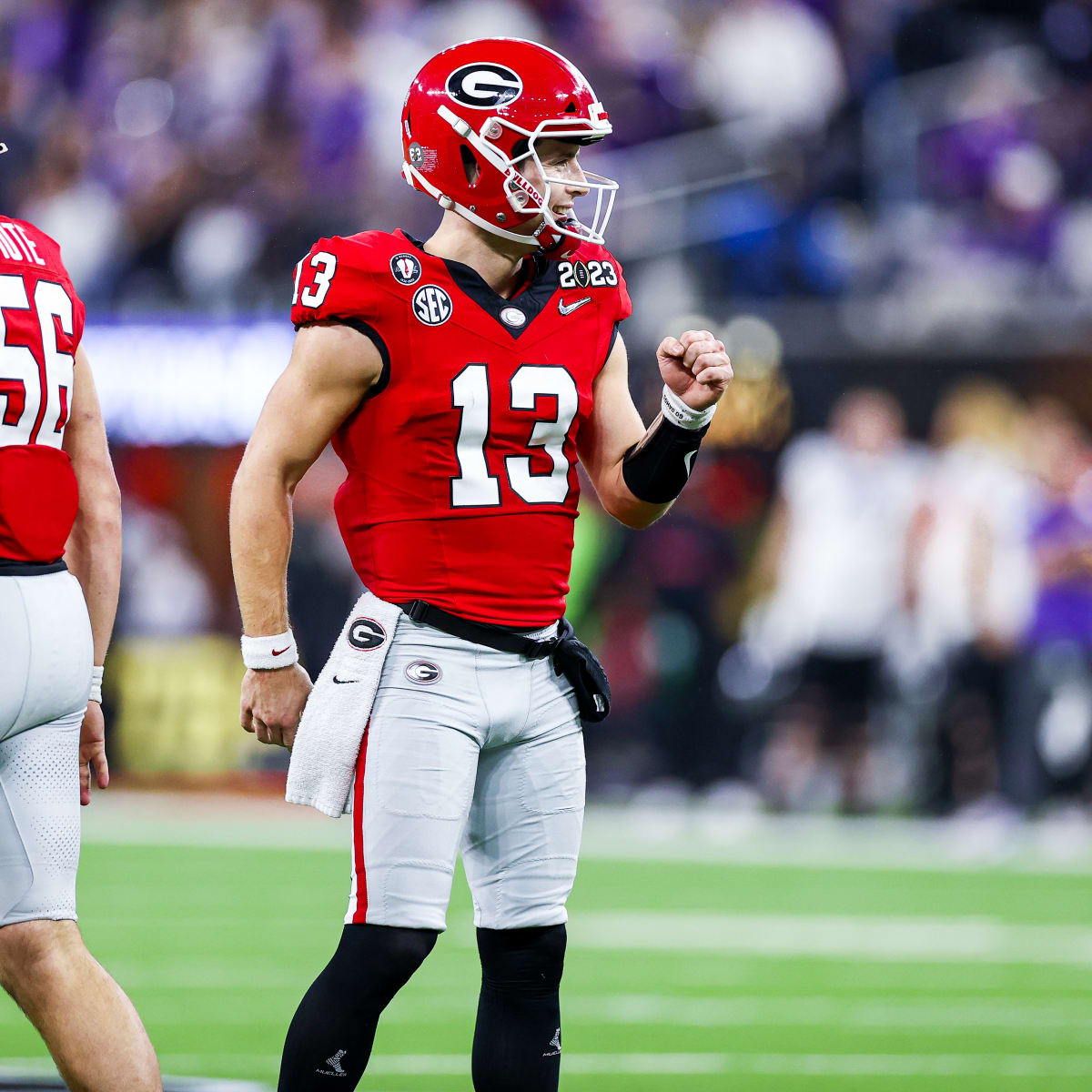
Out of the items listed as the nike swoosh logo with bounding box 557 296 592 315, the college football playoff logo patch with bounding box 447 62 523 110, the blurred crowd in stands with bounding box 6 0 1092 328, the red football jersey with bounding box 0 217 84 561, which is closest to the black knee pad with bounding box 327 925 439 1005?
the red football jersey with bounding box 0 217 84 561

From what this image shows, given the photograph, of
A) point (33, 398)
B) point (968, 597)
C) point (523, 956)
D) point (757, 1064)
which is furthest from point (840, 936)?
point (33, 398)

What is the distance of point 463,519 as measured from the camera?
120 inches

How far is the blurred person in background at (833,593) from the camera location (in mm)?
9414

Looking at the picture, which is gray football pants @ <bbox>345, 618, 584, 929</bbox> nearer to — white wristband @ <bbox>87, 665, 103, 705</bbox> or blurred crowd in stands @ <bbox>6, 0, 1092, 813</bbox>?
white wristband @ <bbox>87, 665, 103, 705</bbox>

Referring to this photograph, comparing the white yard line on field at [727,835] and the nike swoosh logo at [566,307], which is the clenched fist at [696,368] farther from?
the white yard line on field at [727,835]

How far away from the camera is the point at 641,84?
11.5 metres

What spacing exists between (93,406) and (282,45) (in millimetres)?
9624

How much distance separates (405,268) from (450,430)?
0.27 m

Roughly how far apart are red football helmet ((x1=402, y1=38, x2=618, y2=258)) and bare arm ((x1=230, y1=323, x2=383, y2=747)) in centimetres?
34

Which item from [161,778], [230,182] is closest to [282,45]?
[230,182]

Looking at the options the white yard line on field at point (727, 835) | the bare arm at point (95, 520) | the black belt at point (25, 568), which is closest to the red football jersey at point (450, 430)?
the bare arm at point (95, 520)

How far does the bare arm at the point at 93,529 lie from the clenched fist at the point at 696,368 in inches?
36.6

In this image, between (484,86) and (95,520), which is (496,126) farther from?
(95,520)

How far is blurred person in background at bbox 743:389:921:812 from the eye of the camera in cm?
941
